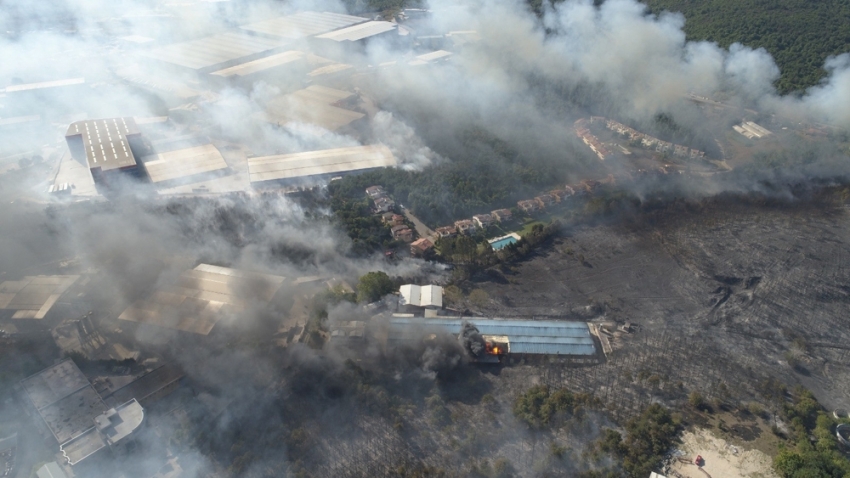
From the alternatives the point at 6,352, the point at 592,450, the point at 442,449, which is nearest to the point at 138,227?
the point at 6,352

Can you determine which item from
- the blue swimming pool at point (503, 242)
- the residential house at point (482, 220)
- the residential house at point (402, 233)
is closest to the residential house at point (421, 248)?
the residential house at point (402, 233)

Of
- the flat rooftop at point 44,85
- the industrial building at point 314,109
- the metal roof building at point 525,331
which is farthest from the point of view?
the flat rooftop at point 44,85

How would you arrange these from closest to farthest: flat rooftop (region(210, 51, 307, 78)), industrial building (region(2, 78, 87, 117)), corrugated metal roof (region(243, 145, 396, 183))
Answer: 1. corrugated metal roof (region(243, 145, 396, 183))
2. industrial building (region(2, 78, 87, 117))
3. flat rooftop (region(210, 51, 307, 78))

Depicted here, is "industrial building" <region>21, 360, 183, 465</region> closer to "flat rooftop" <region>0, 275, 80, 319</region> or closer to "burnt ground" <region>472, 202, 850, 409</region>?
"flat rooftop" <region>0, 275, 80, 319</region>

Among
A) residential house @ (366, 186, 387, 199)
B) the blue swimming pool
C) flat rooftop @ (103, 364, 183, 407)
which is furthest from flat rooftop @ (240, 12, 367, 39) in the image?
flat rooftop @ (103, 364, 183, 407)

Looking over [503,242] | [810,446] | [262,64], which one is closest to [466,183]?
[503,242]

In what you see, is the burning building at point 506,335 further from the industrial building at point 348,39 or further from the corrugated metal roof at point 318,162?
the industrial building at point 348,39

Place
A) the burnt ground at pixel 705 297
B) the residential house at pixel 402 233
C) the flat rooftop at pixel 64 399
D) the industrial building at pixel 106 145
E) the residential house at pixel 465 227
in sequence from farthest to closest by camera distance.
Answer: the industrial building at pixel 106 145, the residential house at pixel 465 227, the residential house at pixel 402 233, the burnt ground at pixel 705 297, the flat rooftop at pixel 64 399
